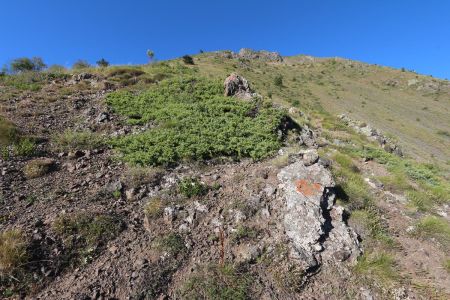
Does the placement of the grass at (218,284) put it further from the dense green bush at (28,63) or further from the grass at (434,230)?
the dense green bush at (28,63)

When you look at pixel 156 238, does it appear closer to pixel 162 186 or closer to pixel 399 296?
pixel 162 186

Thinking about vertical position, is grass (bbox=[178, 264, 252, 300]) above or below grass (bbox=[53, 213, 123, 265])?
below

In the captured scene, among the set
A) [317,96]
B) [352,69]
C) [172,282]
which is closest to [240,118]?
[172,282]

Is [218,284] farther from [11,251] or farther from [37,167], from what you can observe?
[37,167]

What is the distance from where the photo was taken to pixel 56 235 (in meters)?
6.03

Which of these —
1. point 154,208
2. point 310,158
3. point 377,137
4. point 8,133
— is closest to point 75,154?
point 8,133

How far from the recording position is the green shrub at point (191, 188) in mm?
7648

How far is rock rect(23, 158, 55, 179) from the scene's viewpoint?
Result: 7832 millimetres

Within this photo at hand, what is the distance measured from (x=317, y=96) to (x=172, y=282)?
99.5 feet

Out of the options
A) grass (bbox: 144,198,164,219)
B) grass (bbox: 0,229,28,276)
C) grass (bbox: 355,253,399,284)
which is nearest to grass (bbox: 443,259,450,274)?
grass (bbox: 355,253,399,284)

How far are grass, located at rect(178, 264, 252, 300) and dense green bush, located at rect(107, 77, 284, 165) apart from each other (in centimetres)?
415

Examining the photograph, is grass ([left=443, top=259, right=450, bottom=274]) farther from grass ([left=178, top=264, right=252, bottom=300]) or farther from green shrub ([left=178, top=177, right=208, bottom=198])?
green shrub ([left=178, top=177, right=208, bottom=198])

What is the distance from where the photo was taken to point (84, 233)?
20.4ft

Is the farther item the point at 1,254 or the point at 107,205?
the point at 107,205
